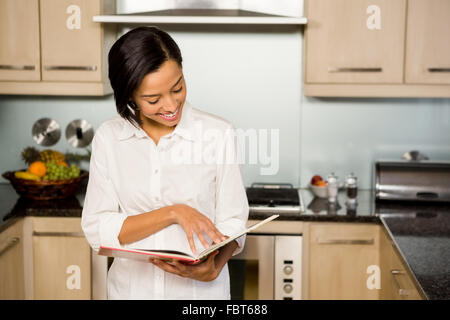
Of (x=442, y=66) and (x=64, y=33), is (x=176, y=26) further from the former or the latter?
(x=442, y=66)

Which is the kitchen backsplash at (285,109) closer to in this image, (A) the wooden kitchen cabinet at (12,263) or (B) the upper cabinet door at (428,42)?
(B) the upper cabinet door at (428,42)

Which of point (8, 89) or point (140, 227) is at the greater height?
point (8, 89)

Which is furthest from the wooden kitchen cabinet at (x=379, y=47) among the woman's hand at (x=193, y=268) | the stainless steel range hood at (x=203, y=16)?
the woman's hand at (x=193, y=268)

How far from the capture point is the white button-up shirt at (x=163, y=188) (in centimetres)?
168

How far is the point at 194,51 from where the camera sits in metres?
3.04

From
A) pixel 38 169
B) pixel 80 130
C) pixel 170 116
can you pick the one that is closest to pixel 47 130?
pixel 80 130

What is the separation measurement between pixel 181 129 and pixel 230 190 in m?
0.22

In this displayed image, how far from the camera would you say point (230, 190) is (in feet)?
5.53

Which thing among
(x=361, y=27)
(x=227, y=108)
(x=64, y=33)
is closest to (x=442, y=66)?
(x=361, y=27)

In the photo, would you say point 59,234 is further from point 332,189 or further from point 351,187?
point 351,187

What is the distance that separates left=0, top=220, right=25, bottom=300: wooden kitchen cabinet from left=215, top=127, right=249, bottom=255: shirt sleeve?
1163 millimetres

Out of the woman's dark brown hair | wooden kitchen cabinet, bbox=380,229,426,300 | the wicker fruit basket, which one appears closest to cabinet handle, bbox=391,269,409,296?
wooden kitchen cabinet, bbox=380,229,426,300

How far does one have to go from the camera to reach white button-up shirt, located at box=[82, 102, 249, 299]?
66.3 inches

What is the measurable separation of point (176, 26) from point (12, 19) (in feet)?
2.54
